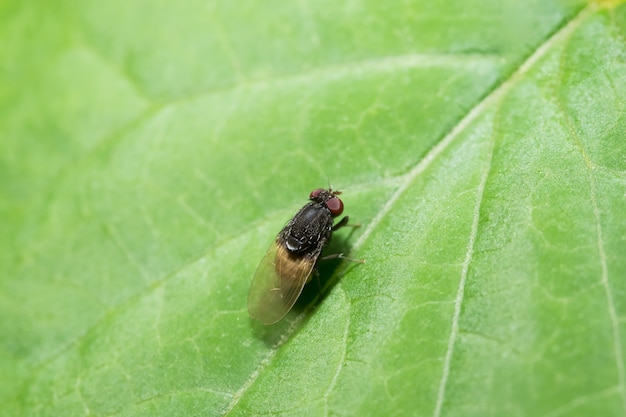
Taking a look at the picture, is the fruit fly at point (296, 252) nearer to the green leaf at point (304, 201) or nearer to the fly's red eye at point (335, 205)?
the fly's red eye at point (335, 205)

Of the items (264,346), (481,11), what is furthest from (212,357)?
(481,11)

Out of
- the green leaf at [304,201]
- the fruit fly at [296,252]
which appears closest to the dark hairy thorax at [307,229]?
the fruit fly at [296,252]

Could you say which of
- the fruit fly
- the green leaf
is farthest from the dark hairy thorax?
the green leaf

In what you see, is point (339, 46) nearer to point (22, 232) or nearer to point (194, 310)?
point (194, 310)

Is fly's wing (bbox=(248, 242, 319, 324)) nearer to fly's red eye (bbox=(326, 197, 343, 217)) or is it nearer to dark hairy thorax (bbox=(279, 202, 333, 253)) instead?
dark hairy thorax (bbox=(279, 202, 333, 253))

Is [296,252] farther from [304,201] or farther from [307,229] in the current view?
[304,201]

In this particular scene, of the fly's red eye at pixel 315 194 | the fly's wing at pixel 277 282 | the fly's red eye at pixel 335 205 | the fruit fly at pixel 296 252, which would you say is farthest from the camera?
the fly's red eye at pixel 315 194
